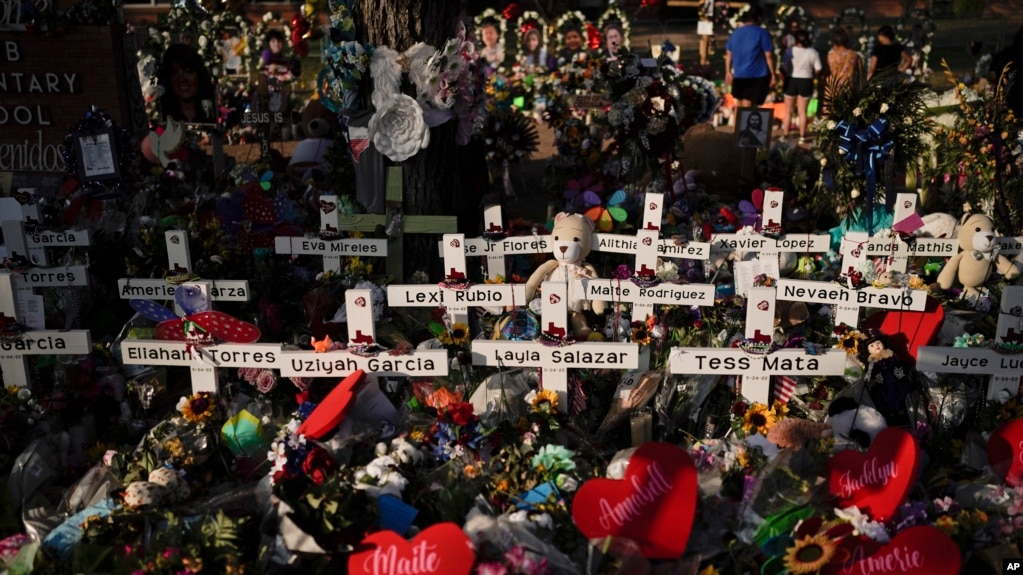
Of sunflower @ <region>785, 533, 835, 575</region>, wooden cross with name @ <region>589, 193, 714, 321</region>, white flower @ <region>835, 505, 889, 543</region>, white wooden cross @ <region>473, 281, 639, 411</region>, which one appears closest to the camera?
sunflower @ <region>785, 533, 835, 575</region>

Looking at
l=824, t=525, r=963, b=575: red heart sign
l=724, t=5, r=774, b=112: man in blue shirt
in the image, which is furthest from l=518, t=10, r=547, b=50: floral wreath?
l=824, t=525, r=963, b=575: red heart sign

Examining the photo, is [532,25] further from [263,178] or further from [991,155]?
[991,155]

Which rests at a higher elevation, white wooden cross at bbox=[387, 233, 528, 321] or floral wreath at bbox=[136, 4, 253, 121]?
floral wreath at bbox=[136, 4, 253, 121]

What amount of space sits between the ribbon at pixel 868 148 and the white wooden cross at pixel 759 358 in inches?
92.2

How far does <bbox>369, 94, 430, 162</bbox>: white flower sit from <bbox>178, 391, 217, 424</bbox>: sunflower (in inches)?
85.6

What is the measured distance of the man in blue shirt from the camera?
10.1m

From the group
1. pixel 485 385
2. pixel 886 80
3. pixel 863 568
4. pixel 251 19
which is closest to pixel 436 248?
pixel 485 385

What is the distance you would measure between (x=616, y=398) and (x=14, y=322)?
2639 mm

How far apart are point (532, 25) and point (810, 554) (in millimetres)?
13207

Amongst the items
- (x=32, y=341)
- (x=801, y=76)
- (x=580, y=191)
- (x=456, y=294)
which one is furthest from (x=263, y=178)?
(x=801, y=76)

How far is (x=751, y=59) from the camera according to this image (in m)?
10.2

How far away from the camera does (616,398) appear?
13.5 feet

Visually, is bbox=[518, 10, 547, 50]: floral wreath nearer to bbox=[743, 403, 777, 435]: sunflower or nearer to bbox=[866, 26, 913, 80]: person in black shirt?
bbox=[866, 26, 913, 80]: person in black shirt

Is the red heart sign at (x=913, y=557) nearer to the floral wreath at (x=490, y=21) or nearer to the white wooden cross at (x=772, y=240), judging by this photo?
the white wooden cross at (x=772, y=240)
